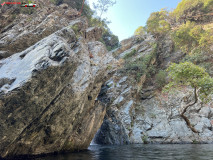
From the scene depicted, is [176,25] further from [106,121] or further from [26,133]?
[26,133]

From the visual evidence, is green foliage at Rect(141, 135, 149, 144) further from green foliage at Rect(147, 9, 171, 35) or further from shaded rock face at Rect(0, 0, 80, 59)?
green foliage at Rect(147, 9, 171, 35)

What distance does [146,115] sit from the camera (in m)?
25.5

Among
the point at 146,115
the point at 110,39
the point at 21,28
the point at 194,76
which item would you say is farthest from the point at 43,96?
the point at 110,39

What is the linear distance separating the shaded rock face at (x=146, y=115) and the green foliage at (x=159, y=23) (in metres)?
18.2

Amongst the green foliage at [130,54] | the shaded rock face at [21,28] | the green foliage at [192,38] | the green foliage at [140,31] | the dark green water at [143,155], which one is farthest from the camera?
the green foliage at [140,31]

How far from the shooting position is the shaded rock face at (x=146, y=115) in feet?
69.8

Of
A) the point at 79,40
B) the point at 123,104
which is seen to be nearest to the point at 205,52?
the point at 123,104

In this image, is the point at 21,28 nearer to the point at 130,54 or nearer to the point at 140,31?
the point at 130,54

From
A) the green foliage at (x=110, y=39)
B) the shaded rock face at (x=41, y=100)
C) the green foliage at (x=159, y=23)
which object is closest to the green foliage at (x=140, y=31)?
the green foliage at (x=159, y=23)

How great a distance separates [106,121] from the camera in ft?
74.9

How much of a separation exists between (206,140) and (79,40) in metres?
23.0

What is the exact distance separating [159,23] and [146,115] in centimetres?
3032

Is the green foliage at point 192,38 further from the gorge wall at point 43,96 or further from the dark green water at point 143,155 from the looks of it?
the gorge wall at point 43,96

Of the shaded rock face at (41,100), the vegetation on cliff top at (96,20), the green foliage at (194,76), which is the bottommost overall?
the shaded rock face at (41,100)
